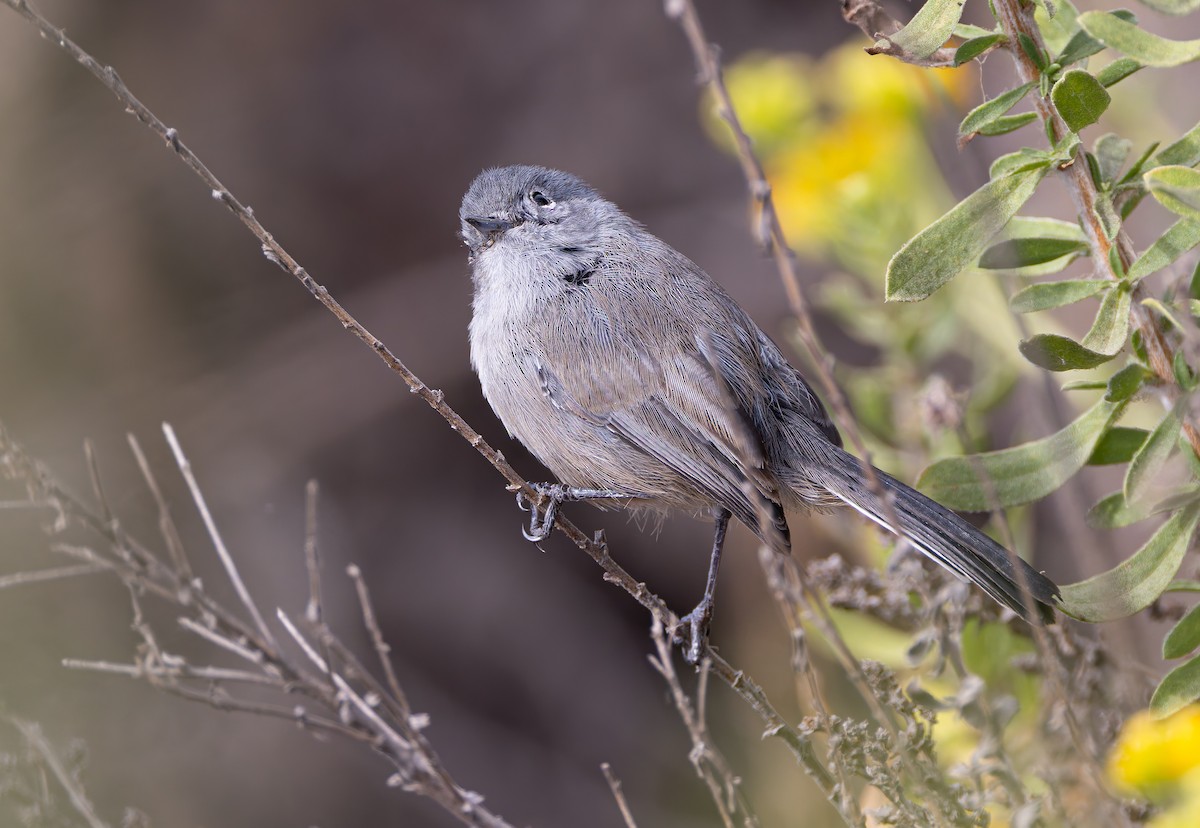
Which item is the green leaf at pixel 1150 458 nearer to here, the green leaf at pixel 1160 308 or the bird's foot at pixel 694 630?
the green leaf at pixel 1160 308

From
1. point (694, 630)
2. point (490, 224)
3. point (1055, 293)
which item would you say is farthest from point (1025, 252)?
point (490, 224)

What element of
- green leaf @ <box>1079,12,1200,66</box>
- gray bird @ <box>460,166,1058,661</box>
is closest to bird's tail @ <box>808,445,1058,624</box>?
gray bird @ <box>460,166,1058,661</box>

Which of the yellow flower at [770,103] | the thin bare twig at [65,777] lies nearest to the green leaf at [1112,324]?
the yellow flower at [770,103]

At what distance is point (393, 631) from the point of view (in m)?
6.36

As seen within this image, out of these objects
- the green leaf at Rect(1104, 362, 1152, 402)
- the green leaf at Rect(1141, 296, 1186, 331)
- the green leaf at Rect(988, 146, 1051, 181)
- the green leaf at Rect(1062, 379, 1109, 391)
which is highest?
the green leaf at Rect(988, 146, 1051, 181)

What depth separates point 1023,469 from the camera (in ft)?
7.72

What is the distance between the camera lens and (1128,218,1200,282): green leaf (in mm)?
2062

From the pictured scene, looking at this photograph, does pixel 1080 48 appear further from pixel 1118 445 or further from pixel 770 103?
pixel 770 103

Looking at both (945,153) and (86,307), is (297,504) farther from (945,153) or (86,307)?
(945,153)

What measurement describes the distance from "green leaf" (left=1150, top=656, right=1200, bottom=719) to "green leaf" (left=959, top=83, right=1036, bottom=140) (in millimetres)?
1086

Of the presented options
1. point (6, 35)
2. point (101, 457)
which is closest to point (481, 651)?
point (101, 457)

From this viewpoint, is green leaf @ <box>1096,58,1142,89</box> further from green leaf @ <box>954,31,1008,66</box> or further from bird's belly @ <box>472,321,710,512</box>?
bird's belly @ <box>472,321,710,512</box>

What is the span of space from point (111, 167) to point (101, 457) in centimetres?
164

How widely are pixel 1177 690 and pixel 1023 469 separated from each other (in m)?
0.52
